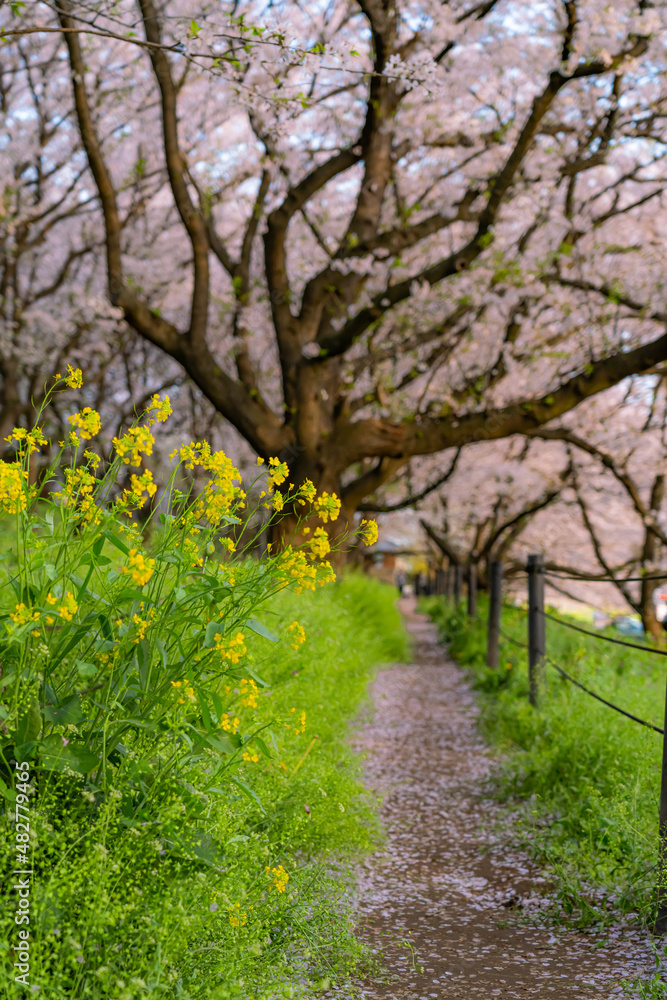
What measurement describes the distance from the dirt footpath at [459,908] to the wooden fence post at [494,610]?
272 centimetres

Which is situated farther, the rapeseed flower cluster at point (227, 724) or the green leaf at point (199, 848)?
the rapeseed flower cluster at point (227, 724)

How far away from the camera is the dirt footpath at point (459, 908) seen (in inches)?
97.0

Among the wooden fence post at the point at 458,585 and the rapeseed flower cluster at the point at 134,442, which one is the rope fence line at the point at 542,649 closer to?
the rapeseed flower cluster at the point at 134,442

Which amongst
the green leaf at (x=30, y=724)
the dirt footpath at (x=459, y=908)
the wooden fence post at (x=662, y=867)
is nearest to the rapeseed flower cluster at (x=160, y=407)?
the green leaf at (x=30, y=724)

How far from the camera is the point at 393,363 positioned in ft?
36.9

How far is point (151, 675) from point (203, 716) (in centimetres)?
18

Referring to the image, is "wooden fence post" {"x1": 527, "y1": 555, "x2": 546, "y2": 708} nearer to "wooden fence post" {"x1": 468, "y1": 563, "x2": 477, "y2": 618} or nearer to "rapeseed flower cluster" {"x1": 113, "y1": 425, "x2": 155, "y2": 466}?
"rapeseed flower cluster" {"x1": 113, "y1": 425, "x2": 155, "y2": 466}

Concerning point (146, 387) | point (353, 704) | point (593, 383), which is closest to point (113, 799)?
point (353, 704)

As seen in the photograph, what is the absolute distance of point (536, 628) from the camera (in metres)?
5.47

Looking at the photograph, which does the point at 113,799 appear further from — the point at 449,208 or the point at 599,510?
the point at 599,510

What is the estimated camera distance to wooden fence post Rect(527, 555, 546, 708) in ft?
17.7

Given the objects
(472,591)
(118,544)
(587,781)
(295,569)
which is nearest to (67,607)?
(118,544)

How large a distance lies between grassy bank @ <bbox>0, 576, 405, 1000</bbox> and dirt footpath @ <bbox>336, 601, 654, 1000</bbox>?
0.24 metres

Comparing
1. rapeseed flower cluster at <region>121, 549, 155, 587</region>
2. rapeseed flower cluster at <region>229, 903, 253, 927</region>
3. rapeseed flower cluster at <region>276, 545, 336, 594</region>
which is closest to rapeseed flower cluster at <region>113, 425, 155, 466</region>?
rapeseed flower cluster at <region>121, 549, 155, 587</region>
